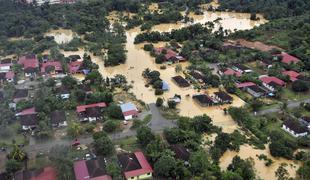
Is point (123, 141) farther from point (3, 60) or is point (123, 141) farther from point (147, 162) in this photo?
point (3, 60)

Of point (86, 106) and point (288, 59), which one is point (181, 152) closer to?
point (86, 106)

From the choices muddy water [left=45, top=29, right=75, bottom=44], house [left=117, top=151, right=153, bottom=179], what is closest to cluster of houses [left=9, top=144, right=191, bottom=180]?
house [left=117, top=151, right=153, bottom=179]

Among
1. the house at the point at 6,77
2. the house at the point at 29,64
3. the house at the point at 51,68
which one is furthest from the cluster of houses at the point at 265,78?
the house at the point at 6,77

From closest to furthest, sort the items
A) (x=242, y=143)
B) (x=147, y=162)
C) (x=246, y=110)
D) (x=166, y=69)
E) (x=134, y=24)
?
(x=147, y=162) < (x=242, y=143) < (x=246, y=110) < (x=166, y=69) < (x=134, y=24)

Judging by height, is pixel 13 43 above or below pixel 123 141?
above

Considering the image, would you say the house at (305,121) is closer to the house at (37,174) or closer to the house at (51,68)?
the house at (37,174)

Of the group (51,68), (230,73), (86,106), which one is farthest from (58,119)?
(230,73)

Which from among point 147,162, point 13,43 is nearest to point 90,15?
A: point 13,43
